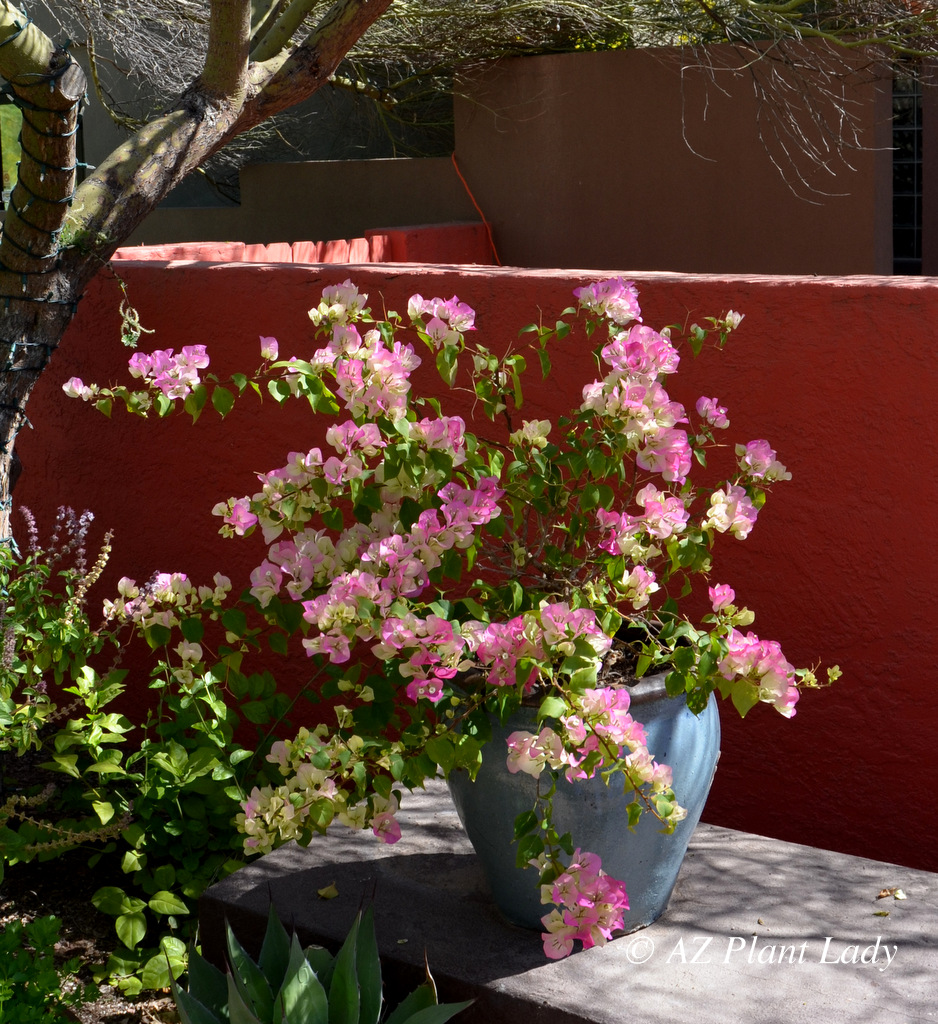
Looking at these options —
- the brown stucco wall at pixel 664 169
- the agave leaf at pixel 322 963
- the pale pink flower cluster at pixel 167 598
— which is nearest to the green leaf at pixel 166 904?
the pale pink flower cluster at pixel 167 598

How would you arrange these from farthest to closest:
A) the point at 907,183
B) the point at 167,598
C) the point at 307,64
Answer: the point at 907,183 → the point at 307,64 → the point at 167,598

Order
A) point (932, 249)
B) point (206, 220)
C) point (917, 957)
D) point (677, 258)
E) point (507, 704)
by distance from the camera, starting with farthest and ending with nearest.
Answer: point (206, 220), point (932, 249), point (677, 258), point (917, 957), point (507, 704)

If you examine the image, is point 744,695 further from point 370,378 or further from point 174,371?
point 174,371

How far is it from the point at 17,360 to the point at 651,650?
1868 millimetres

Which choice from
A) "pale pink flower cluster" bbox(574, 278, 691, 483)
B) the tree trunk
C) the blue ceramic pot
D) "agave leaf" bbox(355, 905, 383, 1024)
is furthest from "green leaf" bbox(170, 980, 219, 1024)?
the tree trunk

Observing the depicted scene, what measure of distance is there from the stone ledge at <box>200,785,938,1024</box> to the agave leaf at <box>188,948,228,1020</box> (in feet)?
0.77

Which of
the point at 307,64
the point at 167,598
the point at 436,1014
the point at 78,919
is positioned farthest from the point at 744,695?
the point at 307,64

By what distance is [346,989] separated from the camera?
1832 mm

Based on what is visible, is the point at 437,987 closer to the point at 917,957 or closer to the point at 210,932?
the point at 210,932

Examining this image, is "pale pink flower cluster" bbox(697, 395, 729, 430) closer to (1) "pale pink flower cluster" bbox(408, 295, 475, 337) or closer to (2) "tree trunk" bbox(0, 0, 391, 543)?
(1) "pale pink flower cluster" bbox(408, 295, 475, 337)

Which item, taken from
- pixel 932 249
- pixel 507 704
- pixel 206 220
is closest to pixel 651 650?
pixel 507 704

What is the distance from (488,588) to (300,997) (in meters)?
0.73

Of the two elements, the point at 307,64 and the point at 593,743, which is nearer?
the point at 593,743

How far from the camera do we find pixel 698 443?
2.11 meters
